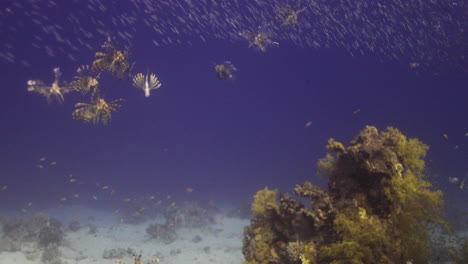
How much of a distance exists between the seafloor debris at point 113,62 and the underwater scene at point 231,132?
0.14 ft

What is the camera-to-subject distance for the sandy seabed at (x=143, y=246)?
1402cm

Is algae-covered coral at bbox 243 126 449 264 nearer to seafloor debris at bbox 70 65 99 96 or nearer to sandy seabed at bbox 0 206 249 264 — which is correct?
seafloor debris at bbox 70 65 99 96

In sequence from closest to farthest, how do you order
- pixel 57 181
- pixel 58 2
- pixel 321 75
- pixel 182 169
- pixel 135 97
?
pixel 58 2, pixel 57 181, pixel 182 169, pixel 135 97, pixel 321 75

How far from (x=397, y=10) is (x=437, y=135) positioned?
52.5 meters

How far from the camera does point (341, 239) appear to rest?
452cm

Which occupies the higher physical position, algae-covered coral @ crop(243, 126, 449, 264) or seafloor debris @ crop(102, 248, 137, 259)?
seafloor debris @ crop(102, 248, 137, 259)

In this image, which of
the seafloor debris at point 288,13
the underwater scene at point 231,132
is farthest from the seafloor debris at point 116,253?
the seafloor debris at point 288,13

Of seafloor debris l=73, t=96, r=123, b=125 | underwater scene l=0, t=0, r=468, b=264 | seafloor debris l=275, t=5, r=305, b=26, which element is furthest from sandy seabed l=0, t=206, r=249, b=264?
seafloor debris l=275, t=5, r=305, b=26

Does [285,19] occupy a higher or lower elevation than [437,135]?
lower

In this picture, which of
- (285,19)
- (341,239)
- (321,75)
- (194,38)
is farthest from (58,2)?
(321,75)

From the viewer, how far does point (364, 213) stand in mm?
4523

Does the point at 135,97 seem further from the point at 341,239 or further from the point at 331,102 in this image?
the point at 341,239

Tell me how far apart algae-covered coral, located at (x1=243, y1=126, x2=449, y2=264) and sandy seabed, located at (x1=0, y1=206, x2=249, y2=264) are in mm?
10519

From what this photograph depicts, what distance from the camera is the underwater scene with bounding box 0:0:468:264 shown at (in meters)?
5.20
